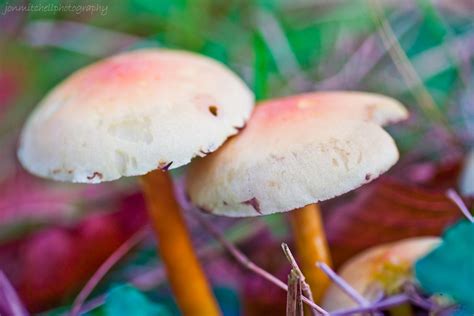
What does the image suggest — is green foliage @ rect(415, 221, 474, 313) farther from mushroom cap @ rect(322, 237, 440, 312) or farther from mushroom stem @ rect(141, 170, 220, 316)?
mushroom stem @ rect(141, 170, 220, 316)

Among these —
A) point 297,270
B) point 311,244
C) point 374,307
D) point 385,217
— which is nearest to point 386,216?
point 385,217

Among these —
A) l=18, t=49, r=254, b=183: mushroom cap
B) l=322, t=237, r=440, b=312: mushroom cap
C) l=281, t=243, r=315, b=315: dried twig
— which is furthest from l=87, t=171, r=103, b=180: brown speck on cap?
l=322, t=237, r=440, b=312: mushroom cap

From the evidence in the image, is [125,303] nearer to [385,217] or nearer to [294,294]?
[294,294]

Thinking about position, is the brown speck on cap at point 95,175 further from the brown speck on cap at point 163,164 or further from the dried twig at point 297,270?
the dried twig at point 297,270

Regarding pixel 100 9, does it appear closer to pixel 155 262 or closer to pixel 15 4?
pixel 15 4

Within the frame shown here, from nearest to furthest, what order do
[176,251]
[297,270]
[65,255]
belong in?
[297,270], [176,251], [65,255]

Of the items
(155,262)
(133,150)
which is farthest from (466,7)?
(133,150)
